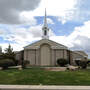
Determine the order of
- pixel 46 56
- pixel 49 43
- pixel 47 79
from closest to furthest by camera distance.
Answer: pixel 47 79, pixel 46 56, pixel 49 43

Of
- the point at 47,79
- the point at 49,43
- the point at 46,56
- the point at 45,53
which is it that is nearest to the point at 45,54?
the point at 45,53

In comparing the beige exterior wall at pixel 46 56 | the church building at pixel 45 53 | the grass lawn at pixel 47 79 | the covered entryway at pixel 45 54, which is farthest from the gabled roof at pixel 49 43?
the grass lawn at pixel 47 79

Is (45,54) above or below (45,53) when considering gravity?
below

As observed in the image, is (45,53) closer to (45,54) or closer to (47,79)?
(45,54)

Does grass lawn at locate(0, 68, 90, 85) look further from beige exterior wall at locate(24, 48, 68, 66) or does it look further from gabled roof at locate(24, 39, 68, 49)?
gabled roof at locate(24, 39, 68, 49)

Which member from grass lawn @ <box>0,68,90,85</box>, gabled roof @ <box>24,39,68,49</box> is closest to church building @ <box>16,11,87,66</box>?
gabled roof @ <box>24,39,68,49</box>

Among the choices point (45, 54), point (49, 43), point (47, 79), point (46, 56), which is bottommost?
point (47, 79)

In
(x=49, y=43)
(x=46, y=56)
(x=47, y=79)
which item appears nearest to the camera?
(x=47, y=79)

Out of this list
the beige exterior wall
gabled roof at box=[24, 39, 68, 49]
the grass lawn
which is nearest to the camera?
the grass lawn

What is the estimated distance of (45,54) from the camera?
116 ft

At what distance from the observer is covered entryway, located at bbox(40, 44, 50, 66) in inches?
1390

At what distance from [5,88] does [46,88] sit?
2556mm

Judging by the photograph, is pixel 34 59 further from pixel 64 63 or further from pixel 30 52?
pixel 64 63

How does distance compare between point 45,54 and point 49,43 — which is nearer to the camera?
point 45,54
